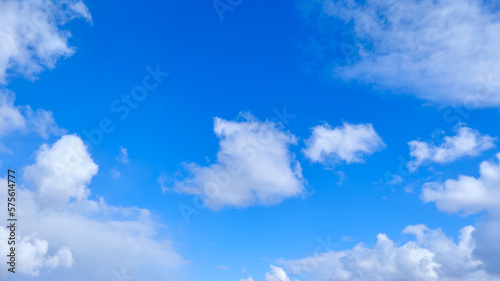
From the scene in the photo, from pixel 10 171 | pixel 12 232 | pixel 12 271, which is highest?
pixel 10 171

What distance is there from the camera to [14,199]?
334 ft

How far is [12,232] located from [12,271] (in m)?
13.9

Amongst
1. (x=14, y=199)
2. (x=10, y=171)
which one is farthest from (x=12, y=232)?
(x=10, y=171)

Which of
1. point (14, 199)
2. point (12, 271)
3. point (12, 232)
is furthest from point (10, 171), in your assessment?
point (12, 271)

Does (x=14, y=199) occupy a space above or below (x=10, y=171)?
below

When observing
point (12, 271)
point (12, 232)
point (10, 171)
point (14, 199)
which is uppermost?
point (10, 171)

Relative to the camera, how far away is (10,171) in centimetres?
10250

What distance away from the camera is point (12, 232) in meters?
104

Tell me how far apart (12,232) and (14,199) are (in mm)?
12551

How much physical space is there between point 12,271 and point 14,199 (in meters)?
26.3

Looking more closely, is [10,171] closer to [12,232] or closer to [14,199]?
[14,199]

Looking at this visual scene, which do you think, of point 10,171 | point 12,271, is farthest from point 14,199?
point 12,271

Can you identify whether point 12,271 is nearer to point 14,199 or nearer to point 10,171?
point 14,199

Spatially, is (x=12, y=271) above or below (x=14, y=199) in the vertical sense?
below
